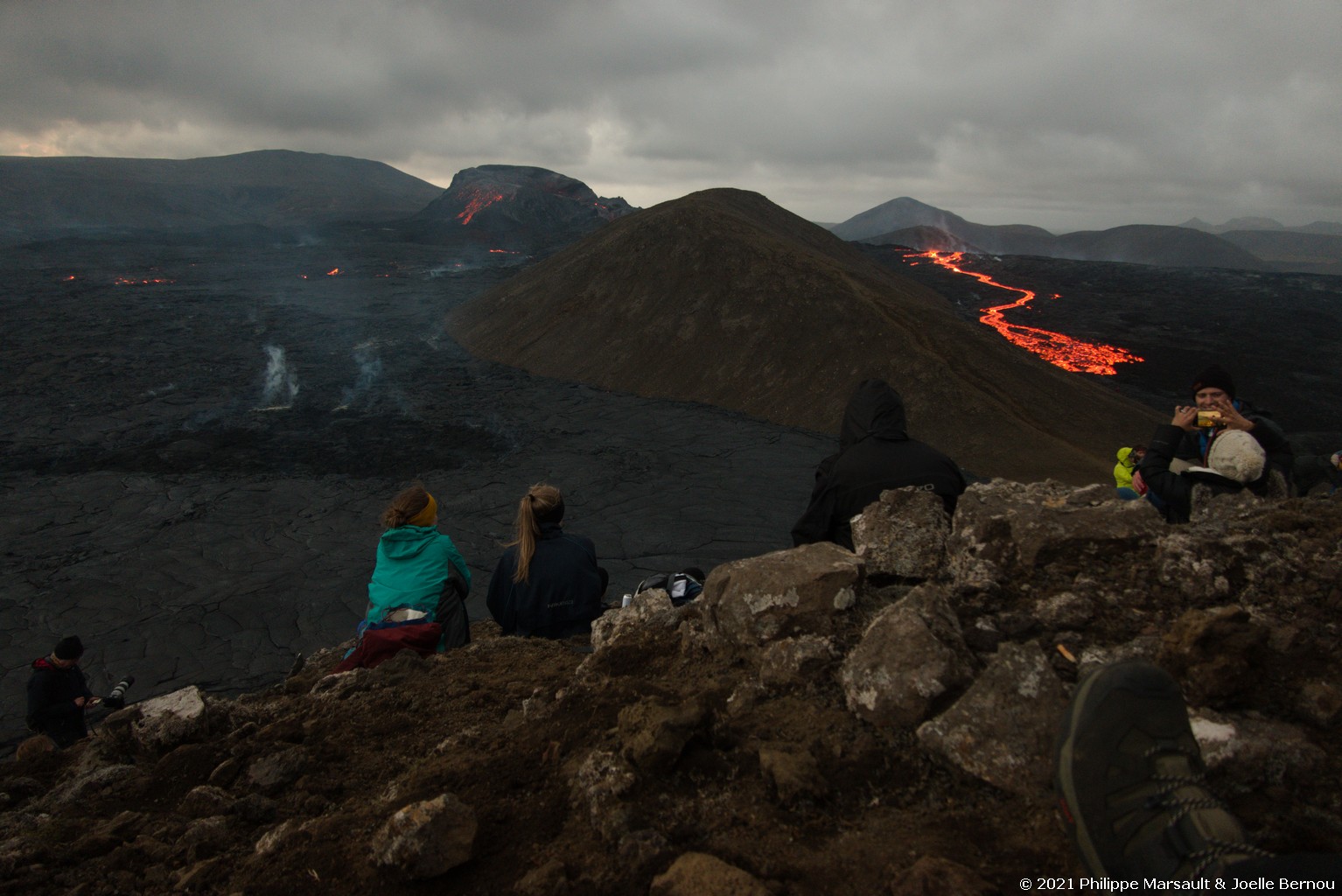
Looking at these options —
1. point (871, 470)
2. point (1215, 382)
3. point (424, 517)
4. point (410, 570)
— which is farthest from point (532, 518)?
point (1215, 382)

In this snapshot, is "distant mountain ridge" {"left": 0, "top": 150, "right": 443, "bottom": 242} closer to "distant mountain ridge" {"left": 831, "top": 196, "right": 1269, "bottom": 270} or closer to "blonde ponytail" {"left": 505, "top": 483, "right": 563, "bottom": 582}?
"distant mountain ridge" {"left": 831, "top": 196, "right": 1269, "bottom": 270}

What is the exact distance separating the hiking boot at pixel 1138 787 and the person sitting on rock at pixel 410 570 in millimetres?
2937

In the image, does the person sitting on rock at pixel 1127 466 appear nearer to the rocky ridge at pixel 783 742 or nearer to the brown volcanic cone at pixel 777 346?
the rocky ridge at pixel 783 742

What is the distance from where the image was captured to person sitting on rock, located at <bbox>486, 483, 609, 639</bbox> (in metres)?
3.76

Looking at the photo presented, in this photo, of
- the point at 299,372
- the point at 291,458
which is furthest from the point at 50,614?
the point at 299,372

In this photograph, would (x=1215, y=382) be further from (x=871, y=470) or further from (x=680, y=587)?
(x=680, y=587)

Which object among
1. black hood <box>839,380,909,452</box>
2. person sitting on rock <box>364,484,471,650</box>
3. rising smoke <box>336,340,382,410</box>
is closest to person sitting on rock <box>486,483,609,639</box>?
person sitting on rock <box>364,484,471,650</box>

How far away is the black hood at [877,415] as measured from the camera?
3.36m

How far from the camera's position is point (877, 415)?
11.0ft

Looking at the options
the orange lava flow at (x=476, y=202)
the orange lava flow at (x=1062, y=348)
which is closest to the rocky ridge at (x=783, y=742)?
the orange lava flow at (x=1062, y=348)

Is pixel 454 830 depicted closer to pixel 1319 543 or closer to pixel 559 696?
pixel 559 696

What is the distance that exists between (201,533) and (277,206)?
336 ft

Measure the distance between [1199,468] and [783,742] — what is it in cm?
253

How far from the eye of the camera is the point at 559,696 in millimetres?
2504
